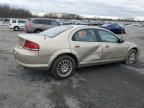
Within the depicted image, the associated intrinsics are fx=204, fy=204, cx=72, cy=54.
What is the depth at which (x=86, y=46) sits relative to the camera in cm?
607

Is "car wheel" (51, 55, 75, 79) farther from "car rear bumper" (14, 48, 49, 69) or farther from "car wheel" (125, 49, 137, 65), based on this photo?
"car wheel" (125, 49, 137, 65)

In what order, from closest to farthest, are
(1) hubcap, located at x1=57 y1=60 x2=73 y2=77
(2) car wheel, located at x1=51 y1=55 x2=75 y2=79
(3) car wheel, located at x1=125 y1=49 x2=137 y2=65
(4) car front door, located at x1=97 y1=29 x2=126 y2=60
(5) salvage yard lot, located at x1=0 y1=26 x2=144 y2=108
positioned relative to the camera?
1. (5) salvage yard lot, located at x1=0 y1=26 x2=144 y2=108
2. (2) car wheel, located at x1=51 y1=55 x2=75 y2=79
3. (1) hubcap, located at x1=57 y1=60 x2=73 y2=77
4. (4) car front door, located at x1=97 y1=29 x2=126 y2=60
5. (3) car wheel, located at x1=125 y1=49 x2=137 y2=65

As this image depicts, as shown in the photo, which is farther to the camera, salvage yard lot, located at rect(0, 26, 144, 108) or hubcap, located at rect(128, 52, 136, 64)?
hubcap, located at rect(128, 52, 136, 64)

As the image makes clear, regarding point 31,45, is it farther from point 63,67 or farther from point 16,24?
point 16,24

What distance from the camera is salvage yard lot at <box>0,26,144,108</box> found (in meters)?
4.21

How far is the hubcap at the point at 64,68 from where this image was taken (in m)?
5.72

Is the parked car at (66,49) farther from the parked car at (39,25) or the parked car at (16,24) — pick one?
the parked car at (16,24)

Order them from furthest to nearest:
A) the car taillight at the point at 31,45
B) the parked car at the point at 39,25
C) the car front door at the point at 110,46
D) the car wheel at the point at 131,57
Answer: the parked car at the point at 39,25 → the car wheel at the point at 131,57 → the car front door at the point at 110,46 → the car taillight at the point at 31,45

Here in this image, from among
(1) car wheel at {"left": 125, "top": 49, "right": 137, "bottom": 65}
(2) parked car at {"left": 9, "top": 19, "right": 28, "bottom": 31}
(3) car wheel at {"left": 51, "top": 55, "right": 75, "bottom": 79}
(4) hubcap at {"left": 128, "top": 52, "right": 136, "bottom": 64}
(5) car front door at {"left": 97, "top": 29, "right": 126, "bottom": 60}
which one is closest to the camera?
(3) car wheel at {"left": 51, "top": 55, "right": 75, "bottom": 79}

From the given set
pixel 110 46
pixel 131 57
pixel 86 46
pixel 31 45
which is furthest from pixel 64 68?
pixel 131 57

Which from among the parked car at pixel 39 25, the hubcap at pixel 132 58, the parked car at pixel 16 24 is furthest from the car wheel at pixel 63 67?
the parked car at pixel 16 24

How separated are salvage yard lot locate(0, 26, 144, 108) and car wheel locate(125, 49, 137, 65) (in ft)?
2.66

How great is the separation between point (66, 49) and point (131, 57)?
3.30 meters

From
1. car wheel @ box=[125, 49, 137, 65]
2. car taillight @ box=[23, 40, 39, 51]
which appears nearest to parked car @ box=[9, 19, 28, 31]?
car wheel @ box=[125, 49, 137, 65]
